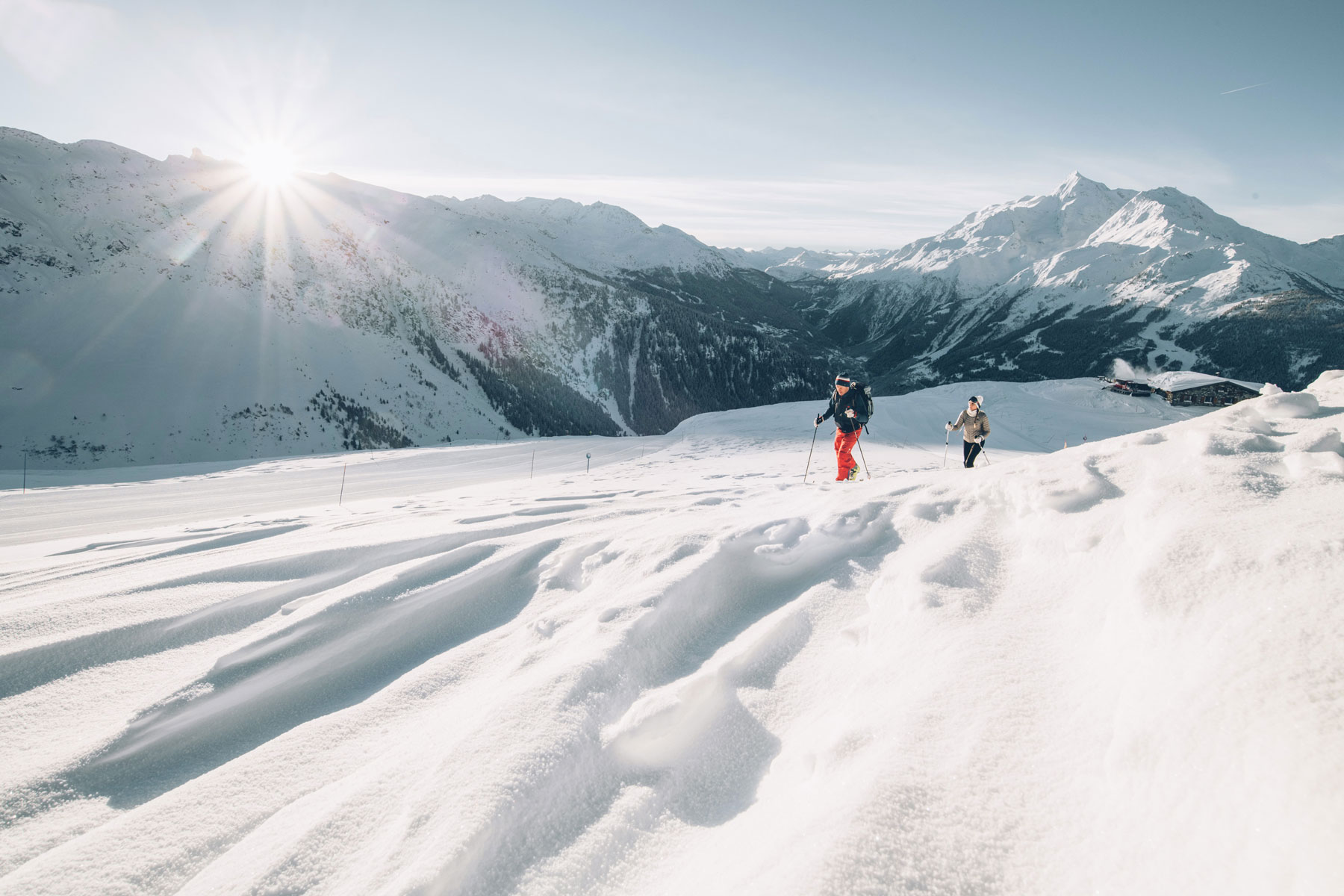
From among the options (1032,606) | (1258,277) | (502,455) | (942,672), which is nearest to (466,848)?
(942,672)

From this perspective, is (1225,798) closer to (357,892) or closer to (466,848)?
(466,848)

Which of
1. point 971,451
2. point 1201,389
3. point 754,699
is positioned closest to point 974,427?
point 971,451

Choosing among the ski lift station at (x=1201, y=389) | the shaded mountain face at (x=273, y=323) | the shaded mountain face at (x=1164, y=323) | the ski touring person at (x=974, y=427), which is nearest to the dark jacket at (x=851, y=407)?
Answer: the ski touring person at (x=974, y=427)

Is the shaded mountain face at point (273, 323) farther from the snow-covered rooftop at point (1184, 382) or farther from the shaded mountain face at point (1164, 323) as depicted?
the shaded mountain face at point (1164, 323)

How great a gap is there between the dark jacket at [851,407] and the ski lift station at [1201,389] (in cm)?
3858

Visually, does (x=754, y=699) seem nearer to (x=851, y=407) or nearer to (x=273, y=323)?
(x=851, y=407)

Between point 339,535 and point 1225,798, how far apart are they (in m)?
7.16

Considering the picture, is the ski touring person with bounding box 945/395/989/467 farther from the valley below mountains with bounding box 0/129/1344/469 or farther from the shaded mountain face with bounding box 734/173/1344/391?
the shaded mountain face with bounding box 734/173/1344/391

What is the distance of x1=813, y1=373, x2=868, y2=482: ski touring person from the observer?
1033cm

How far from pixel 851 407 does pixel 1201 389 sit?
42.9 m

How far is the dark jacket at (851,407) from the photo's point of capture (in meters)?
10.4

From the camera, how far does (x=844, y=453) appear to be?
Result: 35.2 ft

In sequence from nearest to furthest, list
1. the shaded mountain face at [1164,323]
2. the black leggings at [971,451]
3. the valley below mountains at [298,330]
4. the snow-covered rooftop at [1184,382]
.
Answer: the black leggings at [971,451] → the valley below mountains at [298,330] → the snow-covered rooftop at [1184,382] → the shaded mountain face at [1164,323]

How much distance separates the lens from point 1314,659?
1.76 metres
